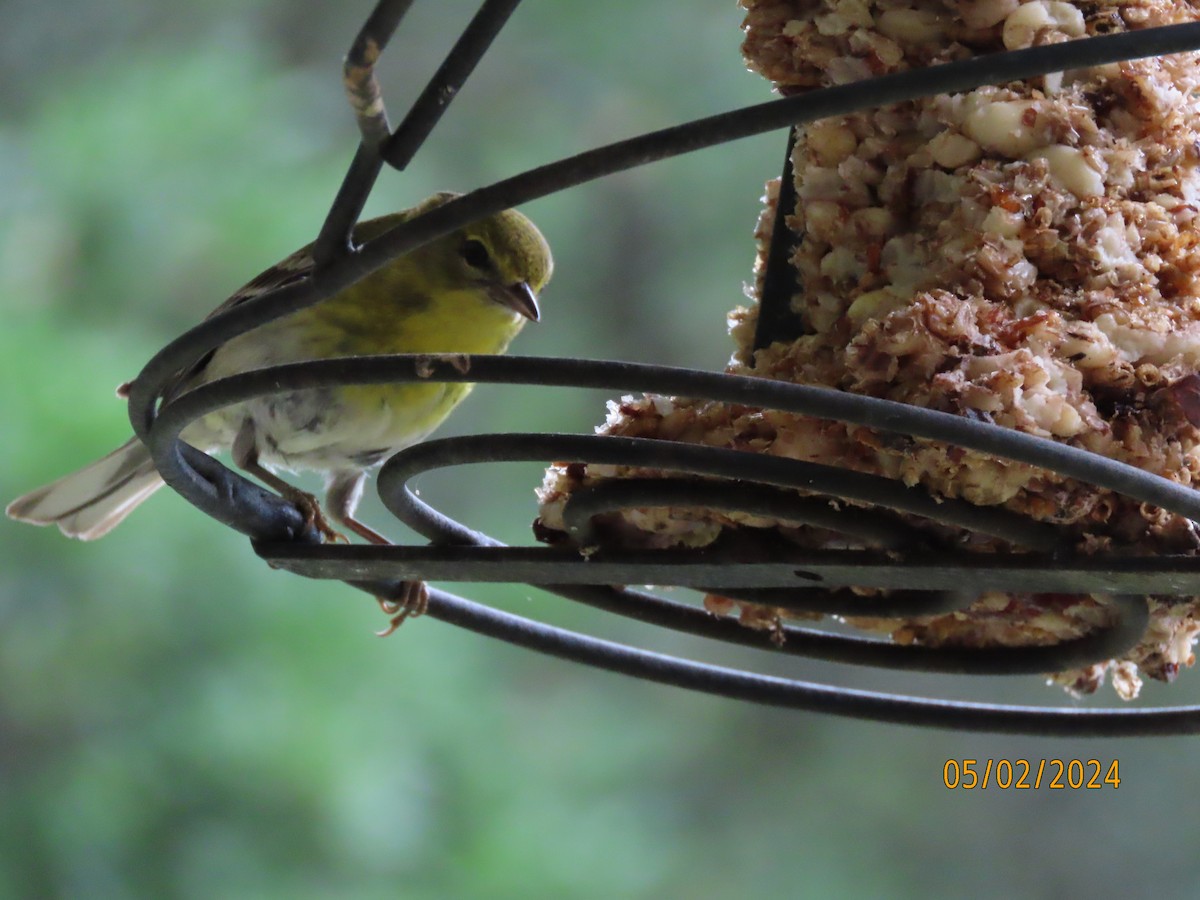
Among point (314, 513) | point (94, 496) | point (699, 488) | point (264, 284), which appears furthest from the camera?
point (94, 496)

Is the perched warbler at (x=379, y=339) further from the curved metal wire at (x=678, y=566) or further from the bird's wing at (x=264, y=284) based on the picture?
the curved metal wire at (x=678, y=566)

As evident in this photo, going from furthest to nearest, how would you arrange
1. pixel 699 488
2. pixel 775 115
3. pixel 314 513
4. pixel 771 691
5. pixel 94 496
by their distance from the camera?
pixel 94 496
pixel 314 513
pixel 771 691
pixel 699 488
pixel 775 115

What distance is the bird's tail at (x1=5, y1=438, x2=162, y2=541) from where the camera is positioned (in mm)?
2527

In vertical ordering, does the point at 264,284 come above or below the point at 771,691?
above

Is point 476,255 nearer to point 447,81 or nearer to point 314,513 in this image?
point 314,513

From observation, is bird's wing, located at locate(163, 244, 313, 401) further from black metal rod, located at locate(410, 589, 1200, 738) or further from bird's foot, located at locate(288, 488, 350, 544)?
black metal rod, located at locate(410, 589, 1200, 738)

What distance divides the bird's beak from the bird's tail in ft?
2.45

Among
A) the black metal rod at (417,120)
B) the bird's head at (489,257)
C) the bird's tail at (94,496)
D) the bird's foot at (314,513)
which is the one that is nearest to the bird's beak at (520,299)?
the bird's head at (489,257)

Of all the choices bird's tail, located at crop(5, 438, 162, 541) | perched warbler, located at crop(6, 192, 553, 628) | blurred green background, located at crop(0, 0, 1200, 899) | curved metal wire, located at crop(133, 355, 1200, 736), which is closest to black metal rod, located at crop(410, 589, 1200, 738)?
curved metal wire, located at crop(133, 355, 1200, 736)

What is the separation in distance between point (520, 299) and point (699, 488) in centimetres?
105

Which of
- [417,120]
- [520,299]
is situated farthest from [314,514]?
[417,120]

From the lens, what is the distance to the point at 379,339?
2.20 meters

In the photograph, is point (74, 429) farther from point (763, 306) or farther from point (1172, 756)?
point (1172, 756)

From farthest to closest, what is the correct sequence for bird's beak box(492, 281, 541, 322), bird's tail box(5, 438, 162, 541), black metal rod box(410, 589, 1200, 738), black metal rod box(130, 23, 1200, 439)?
bird's tail box(5, 438, 162, 541), bird's beak box(492, 281, 541, 322), black metal rod box(410, 589, 1200, 738), black metal rod box(130, 23, 1200, 439)
